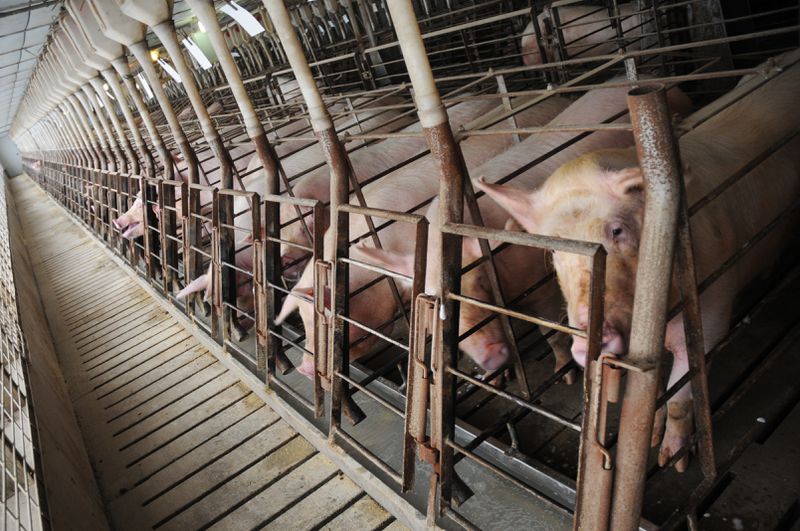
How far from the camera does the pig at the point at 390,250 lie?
280cm

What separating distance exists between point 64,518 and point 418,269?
1.64 meters

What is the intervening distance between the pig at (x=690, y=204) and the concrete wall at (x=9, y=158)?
53128 millimetres

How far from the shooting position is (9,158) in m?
45.6

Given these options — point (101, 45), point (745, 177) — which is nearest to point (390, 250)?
point (745, 177)

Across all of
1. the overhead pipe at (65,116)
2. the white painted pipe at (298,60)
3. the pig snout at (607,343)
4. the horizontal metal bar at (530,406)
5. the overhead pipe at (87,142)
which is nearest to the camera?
the horizontal metal bar at (530,406)

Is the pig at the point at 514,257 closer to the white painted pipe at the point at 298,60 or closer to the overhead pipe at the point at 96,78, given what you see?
the white painted pipe at the point at 298,60

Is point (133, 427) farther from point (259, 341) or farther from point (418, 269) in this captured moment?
point (418, 269)

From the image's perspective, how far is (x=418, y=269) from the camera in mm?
2123

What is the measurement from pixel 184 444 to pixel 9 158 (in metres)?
52.3

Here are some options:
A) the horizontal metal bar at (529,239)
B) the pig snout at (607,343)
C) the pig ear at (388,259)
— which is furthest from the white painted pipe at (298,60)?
the pig snout at (607,343)

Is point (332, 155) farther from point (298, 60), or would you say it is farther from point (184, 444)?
point (184, 444)

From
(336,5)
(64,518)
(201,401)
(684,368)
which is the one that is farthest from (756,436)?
(336,5)

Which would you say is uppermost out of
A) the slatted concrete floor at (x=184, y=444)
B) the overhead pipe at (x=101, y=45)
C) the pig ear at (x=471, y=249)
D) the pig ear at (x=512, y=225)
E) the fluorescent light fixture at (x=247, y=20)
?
the overhead pipe at (x=101, y=45)

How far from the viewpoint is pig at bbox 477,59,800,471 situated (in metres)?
1.97
